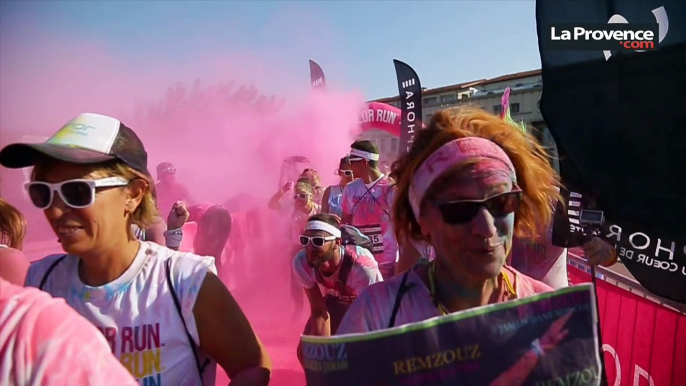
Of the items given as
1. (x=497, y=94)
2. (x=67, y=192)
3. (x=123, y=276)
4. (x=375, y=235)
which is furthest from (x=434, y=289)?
(x=497, y=94)

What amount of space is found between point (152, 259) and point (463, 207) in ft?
3.18

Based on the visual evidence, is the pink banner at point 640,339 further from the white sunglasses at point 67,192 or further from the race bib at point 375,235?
the white sunglasses at point 67,192

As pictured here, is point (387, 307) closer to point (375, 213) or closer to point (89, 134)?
point (89, 134)

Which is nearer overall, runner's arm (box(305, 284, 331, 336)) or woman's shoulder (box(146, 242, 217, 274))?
woman's shoulder (box(146, 242, 217, 274))


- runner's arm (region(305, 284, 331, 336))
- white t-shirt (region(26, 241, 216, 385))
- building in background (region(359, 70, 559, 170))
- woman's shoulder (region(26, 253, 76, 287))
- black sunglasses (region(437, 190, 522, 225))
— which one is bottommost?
runner's arm (region(305, 284, 331, 336))

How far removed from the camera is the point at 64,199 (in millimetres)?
1521

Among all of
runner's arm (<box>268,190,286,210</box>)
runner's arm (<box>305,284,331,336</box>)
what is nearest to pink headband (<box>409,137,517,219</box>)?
runner's arm (<box>305,284,331,336</box>)

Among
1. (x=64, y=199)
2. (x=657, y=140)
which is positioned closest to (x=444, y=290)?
(x=64, y=199)

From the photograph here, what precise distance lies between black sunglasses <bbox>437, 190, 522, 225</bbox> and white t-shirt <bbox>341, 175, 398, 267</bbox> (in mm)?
3487

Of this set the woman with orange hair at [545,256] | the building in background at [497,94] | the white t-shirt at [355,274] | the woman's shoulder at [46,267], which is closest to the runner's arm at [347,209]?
the white t-shirt at [355,274]

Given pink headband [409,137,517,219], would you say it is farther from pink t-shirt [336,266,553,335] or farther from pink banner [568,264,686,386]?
pink banner [568,264,686,386]

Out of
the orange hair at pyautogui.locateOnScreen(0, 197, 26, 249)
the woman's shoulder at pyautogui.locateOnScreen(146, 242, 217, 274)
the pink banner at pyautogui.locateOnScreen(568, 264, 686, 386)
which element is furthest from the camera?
the pink banner at pyautogui.locateOnScreen(568, 264, 686, 386)

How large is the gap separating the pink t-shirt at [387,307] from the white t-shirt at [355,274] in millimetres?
1976

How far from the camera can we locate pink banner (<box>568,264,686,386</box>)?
341cm
